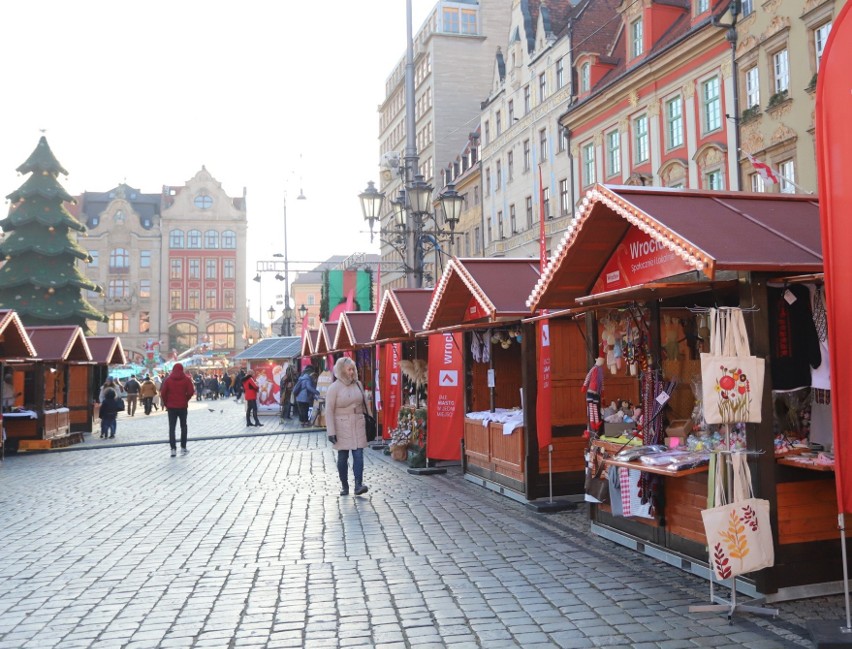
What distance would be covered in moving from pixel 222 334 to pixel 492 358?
81736mm

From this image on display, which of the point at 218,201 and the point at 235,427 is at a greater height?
the point at 218,201

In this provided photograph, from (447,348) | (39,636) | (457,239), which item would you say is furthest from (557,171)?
(39,636)

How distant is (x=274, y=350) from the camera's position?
3978 centimetres

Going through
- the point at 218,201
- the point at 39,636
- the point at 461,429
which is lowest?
the point at 39,636

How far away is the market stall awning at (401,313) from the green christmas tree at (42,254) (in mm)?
21414

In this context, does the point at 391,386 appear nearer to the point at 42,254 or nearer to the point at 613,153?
the point at 613,153

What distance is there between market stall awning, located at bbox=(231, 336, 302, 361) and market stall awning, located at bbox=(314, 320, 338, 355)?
9443mm

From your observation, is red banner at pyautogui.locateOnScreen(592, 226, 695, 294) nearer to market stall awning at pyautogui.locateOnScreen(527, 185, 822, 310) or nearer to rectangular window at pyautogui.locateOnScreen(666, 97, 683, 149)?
market stall awning at pyautogui.locateOnScreen(527, 185, 822, 310)

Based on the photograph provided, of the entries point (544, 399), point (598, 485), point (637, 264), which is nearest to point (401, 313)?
point (544, 399)

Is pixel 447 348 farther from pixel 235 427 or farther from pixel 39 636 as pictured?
pixel 235 427

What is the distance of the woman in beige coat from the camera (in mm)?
11633

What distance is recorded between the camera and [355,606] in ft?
20.6

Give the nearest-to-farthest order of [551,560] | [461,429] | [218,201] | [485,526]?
1. [551,560]
2. [485,526]
3. [461,429]
4. [218,201]

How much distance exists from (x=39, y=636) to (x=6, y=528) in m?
4.76
